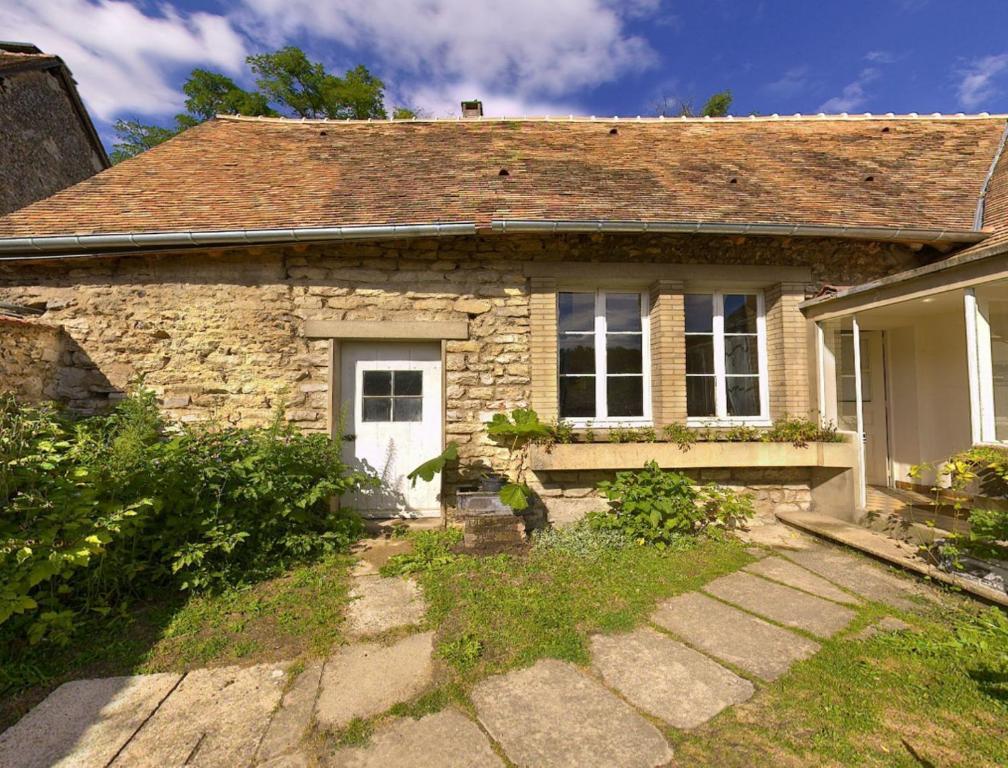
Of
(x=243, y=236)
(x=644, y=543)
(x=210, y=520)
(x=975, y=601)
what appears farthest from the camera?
(x=243, y=236)

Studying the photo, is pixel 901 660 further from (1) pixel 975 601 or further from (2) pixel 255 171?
(2) pixel 255 171

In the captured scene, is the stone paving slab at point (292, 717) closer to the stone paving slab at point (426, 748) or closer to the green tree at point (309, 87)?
the stone paving slab at point (426, 748)

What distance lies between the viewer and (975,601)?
323cm

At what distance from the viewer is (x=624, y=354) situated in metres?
5.48

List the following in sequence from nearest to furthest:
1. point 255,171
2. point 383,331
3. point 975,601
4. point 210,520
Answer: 1. point 975,601
2. point 210,520
3. point 383,331
4. point 255,171

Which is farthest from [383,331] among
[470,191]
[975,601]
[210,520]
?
[975,601]

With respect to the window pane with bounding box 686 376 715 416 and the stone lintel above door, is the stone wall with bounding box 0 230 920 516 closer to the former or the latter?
the stone lintel above door

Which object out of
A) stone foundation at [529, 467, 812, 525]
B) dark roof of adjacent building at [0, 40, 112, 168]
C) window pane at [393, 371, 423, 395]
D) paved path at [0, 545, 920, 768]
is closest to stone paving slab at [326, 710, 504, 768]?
paved path at [0, 545, 920, 768]

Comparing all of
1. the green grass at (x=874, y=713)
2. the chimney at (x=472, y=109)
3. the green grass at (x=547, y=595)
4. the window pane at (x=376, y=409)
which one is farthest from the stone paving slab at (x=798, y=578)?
the chimney at (x=472, y=109)

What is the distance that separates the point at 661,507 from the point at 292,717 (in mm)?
3460

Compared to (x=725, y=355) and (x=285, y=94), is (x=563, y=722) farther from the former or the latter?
(x=285, y=94)

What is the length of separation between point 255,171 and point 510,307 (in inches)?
165

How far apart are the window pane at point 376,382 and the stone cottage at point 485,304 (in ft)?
0.09

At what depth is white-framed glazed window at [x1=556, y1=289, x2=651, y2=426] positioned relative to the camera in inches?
210
